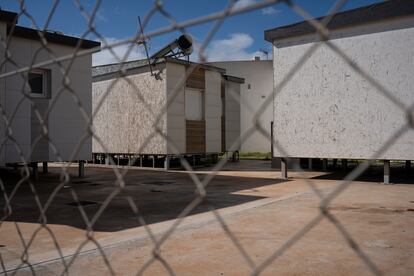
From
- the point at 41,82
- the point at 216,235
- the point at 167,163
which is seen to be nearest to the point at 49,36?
the point at 41,82

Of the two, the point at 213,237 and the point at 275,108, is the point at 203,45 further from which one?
the point at 275,108

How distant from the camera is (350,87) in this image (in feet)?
31.2

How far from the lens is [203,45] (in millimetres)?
937

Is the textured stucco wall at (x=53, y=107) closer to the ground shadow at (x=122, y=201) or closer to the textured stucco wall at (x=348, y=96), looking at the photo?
the ground shadow at (x=122, y=201)

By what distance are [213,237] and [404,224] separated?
97.4 inches

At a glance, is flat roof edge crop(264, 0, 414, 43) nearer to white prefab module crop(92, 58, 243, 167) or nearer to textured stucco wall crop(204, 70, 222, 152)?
white prefab module crop(92, 58, 243, 167)

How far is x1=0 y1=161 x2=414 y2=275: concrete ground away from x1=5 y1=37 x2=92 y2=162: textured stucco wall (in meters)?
2.23

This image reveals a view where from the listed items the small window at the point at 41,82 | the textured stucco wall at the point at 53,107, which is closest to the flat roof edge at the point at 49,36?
the textured stucco wall at the point at 53,107

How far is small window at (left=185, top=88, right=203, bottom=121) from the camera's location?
1562cm

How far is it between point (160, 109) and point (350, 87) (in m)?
6.89

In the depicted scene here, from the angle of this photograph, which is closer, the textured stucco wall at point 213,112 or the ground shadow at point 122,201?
the ground shadow at point 122,201

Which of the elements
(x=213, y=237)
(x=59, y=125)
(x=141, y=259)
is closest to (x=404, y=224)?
(x=213, y=237)

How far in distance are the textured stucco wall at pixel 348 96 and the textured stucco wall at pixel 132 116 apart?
5.20 m

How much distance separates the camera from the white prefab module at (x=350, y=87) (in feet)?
29.4
